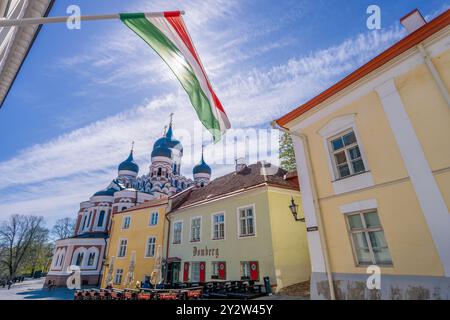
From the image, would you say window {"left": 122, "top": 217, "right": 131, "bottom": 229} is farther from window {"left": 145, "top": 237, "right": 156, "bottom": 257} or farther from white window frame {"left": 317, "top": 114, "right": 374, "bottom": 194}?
white window frame {"left": 317, "top": 114, "right": 374, "bottom": 194}

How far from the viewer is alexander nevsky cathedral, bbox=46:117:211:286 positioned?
109 ft

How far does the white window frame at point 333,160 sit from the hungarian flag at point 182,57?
16.2 feet

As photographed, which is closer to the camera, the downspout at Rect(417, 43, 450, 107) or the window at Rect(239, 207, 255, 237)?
the downspout at Rect(417, 43, 450, 107)

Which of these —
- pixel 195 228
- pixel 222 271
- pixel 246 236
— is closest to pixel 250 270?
pixel 246 236

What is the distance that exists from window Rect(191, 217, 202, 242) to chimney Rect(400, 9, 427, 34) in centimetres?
1555

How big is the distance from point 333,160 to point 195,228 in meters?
12.5

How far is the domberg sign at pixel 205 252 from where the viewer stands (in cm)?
1551

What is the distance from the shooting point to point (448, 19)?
628 centimetres

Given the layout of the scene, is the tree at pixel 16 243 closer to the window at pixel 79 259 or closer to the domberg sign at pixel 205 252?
the window at pixel 79 259

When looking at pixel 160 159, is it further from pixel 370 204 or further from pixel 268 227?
pixel 370 204

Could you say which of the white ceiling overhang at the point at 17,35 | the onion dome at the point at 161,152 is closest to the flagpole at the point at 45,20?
the white ceiling overhang at the point at 17,35

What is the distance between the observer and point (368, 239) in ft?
23.4

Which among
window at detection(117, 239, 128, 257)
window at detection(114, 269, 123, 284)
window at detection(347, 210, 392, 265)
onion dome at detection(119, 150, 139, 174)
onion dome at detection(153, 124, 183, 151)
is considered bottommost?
window at detection(114, 269, 123, 284)

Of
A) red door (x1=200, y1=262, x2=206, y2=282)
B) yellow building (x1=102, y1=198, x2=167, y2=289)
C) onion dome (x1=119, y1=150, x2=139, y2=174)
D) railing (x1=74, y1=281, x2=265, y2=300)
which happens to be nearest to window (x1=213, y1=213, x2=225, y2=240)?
red door (x1=200, y1=262, x2=206, y2=282)
